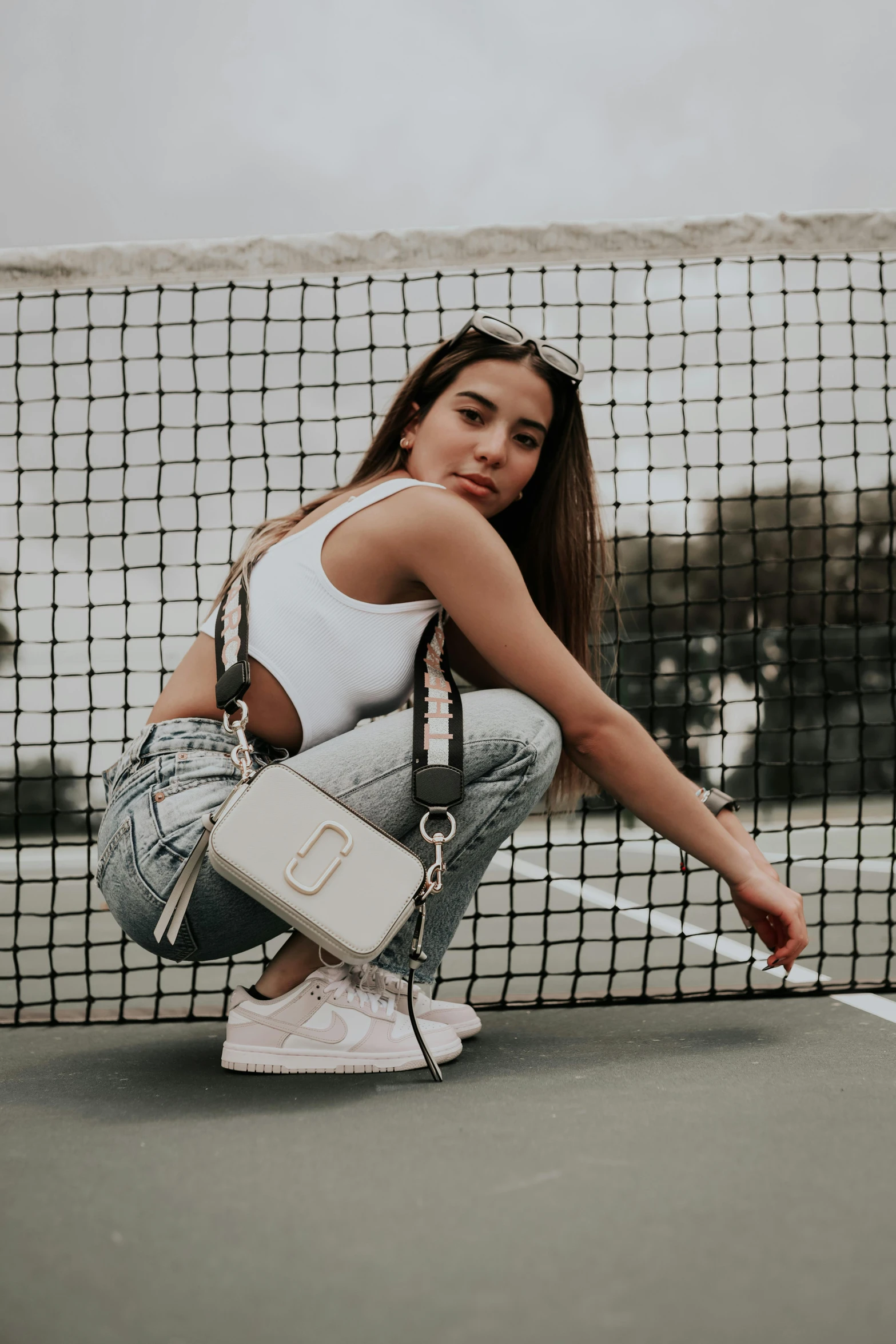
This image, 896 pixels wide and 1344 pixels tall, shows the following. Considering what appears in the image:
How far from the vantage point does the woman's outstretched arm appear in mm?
1834

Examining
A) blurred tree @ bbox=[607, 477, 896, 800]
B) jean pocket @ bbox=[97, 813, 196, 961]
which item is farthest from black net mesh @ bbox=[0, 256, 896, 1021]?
blurred tree @ bbox=[607, 477, 896, 800]

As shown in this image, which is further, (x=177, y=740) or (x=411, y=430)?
(x=411, y=430)

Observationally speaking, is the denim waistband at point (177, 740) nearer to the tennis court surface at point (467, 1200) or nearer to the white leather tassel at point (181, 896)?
the white leather tassel at point (181, 896)

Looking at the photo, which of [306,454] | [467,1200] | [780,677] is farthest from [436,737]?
[780,677]

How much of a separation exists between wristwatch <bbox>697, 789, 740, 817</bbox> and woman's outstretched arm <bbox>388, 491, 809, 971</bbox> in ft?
0.68

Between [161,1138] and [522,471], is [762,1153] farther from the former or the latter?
[522,471]

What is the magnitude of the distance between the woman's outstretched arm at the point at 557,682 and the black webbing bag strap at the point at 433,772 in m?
0.10

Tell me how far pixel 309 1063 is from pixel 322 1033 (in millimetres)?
50

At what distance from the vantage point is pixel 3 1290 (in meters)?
1.00

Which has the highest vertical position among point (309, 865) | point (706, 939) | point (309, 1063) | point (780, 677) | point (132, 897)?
point (309, 865)

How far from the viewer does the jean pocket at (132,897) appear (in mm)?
1746

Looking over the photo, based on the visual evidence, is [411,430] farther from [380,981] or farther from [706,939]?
[706,939]

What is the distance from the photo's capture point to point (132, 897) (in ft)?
5.79

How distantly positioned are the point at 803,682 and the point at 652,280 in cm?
1778
